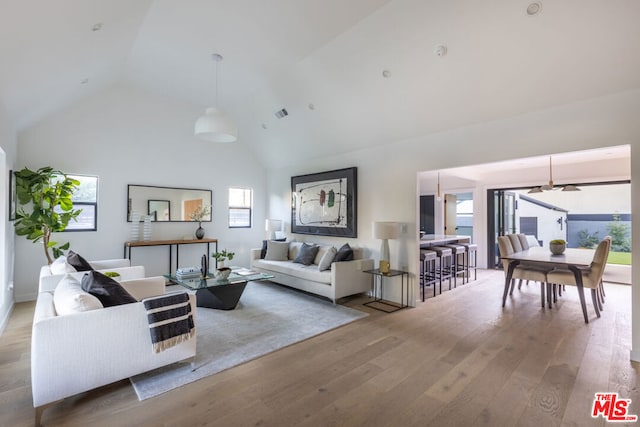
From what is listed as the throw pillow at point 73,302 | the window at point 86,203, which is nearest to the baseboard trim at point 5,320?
the window at point 86,203

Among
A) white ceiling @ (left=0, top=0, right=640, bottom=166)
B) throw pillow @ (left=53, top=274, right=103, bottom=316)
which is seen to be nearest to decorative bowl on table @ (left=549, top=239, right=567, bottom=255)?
white ceiling @ (left=0, top=0, right=640, bottom=166)

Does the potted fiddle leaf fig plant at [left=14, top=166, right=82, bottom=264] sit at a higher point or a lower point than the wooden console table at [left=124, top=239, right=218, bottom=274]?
higher

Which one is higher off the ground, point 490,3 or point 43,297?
point 490,3

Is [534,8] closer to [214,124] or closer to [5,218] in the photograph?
[214,124]

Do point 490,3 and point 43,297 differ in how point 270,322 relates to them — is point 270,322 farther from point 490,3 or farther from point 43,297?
point 490,3

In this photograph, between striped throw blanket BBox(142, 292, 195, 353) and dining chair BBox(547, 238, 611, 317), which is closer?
Answer: striped throw blanket BBox(142, 292, 195, 353)

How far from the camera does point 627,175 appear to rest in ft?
18.6

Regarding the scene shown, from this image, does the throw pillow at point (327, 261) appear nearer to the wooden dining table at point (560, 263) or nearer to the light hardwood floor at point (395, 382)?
the light hardwood floor at point (395, 382)

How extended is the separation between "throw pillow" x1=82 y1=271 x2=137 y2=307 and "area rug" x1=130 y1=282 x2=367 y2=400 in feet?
2.27

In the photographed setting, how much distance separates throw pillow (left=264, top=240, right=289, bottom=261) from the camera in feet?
19.4

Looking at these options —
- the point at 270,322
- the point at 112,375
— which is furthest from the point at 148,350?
the point at 270,322

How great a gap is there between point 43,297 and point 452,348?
3808 mm

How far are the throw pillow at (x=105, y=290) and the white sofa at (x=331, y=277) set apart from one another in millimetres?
2616

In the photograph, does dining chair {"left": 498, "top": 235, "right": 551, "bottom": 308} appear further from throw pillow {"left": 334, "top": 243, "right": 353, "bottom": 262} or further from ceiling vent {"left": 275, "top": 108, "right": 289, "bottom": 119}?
ceiling vent {"left": 275, "top": 108, "right": 289, "bottom": 119}
